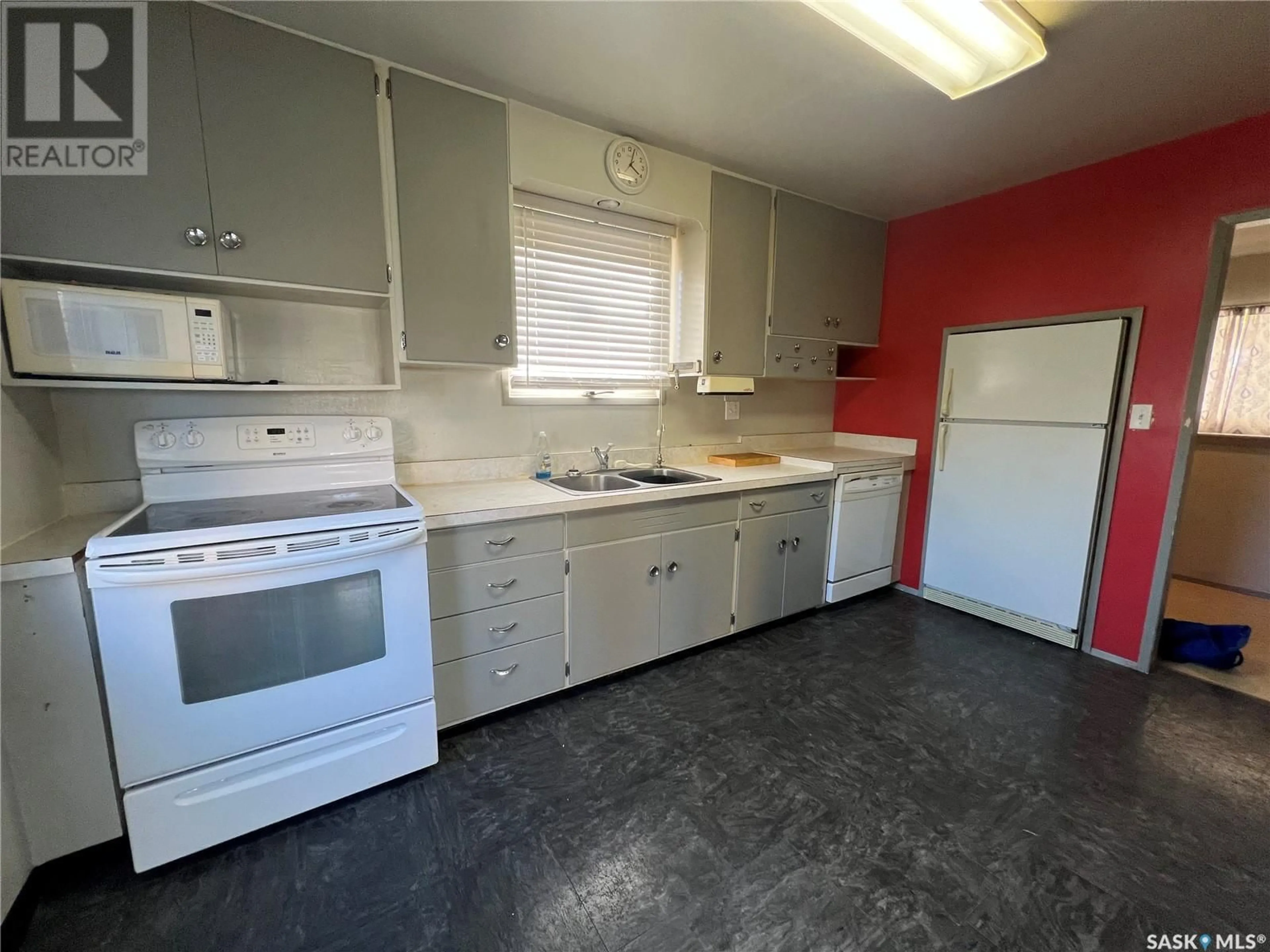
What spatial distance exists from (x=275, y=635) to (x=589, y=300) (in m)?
2.02

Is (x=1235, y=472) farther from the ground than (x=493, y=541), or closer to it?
farther from the ground

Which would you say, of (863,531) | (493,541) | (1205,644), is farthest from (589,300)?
(1205,644)

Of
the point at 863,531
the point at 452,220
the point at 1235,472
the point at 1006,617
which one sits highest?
the point at 452,220

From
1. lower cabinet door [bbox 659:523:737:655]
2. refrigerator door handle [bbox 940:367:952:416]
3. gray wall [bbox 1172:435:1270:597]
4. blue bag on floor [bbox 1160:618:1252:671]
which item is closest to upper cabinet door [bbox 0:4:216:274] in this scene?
lower cabinet door [bbox 659:523:737:655]

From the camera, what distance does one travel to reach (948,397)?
3189mm

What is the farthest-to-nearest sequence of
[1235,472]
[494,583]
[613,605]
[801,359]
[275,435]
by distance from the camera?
[1235,472] → [801,359] → [613,605] → [494,583] → [275,435]

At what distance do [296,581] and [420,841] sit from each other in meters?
0.89

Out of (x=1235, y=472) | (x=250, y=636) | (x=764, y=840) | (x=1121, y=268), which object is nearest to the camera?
(x=250, y=636)

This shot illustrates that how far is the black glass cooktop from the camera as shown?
1.45 meters

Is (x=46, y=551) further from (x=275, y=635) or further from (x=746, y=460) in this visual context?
(x=746, y=460)

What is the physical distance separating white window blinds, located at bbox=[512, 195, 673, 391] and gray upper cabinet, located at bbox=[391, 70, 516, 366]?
0.93 ft

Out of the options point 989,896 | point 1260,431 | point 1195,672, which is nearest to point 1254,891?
point 989,896

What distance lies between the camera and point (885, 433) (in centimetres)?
361

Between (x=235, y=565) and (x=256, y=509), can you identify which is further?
(x=256, y=509)
